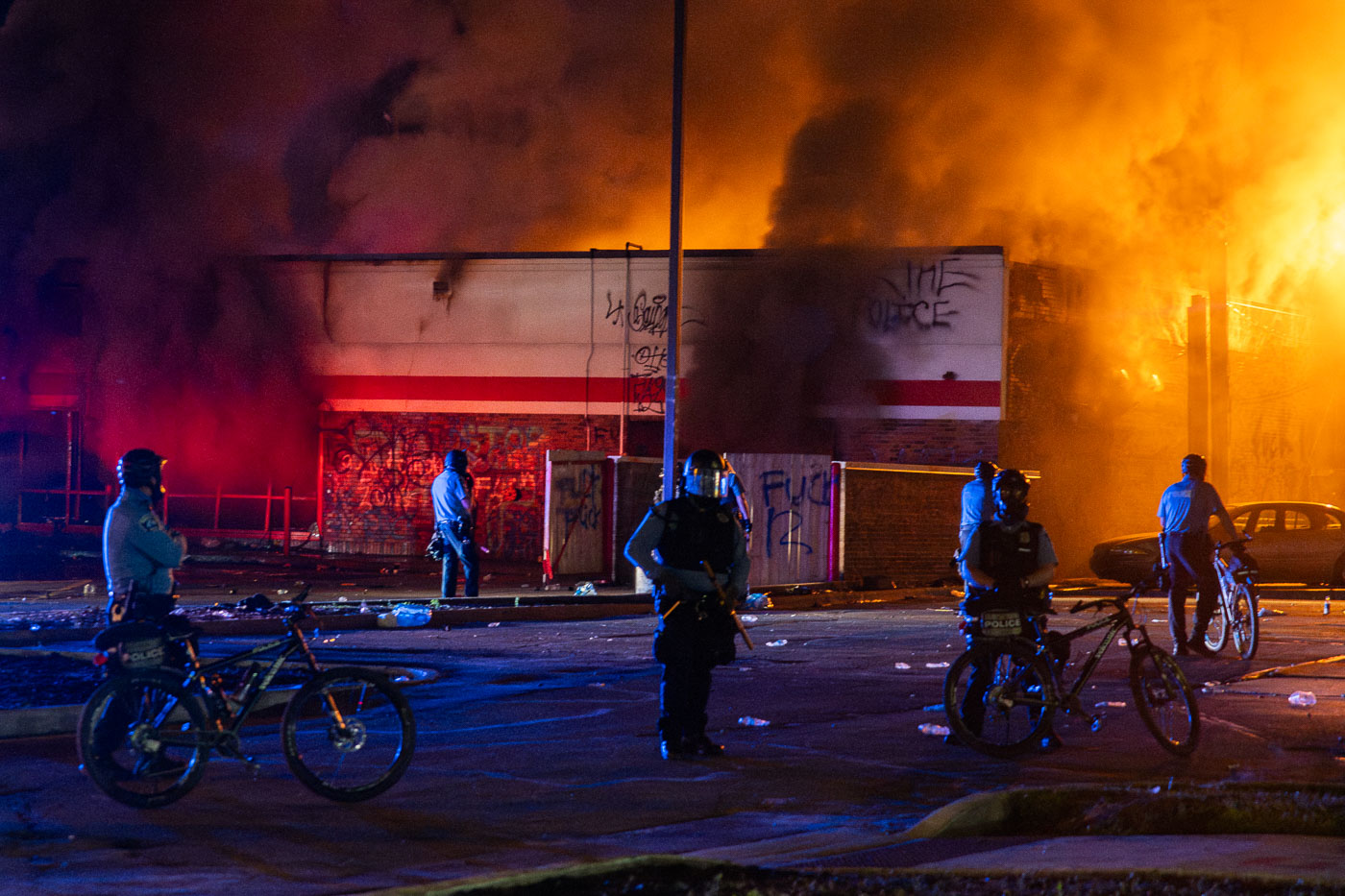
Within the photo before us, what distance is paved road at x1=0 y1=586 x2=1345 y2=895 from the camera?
5.34 m

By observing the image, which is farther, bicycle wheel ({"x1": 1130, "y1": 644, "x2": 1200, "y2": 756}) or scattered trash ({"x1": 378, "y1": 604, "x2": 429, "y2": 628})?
scattered trash ({"x1": 378, "y1": 604, "x2": 429, "y2": 628})

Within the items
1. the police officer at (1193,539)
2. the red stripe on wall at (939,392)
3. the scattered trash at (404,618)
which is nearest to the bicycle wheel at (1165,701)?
the police officer at (1193,539)

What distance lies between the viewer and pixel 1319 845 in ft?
16.4

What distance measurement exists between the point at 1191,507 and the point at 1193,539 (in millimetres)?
263

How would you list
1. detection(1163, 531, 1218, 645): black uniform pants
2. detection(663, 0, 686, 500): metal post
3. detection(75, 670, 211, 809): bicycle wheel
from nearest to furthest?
detection(75, 670, 211, 809): bicycle wheel < detection(1163, 531, 1218, 645): black uniform pants < detection(663, 0, 686, 500): metal post

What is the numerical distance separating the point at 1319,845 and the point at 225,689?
15.9ft

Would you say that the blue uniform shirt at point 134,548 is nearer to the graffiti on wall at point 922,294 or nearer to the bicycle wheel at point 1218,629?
the bicycle wheel at point 1218,629

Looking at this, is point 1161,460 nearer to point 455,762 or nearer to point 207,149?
point 207,149

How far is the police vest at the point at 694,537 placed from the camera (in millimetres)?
7355

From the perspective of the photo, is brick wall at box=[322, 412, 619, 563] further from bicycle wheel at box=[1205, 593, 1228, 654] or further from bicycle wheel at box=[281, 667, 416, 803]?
bicycle wheel at box=[281, 667, 416, 803]

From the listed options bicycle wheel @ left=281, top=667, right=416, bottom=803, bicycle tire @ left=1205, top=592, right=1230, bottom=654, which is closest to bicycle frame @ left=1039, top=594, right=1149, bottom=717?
bicycle wheel @ left=281, top=667, right=416, bottom=803

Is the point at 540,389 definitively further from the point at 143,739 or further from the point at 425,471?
the point at 143,739

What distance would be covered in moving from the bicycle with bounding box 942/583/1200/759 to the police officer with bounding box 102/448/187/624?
156 inches

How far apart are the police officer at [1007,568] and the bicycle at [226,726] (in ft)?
9.91
